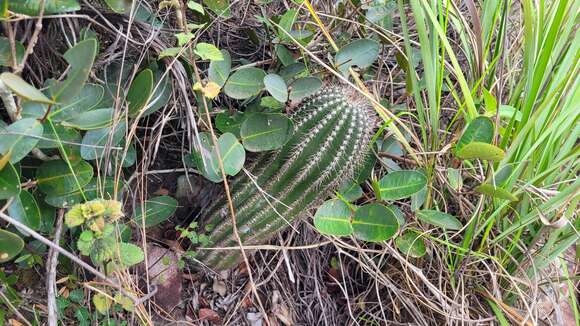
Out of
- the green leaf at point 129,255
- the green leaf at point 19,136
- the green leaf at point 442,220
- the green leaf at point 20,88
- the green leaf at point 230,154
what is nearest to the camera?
the green leaf at point 20,88

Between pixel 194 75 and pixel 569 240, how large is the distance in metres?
1.00

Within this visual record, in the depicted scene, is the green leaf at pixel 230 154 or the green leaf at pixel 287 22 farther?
the green leaf at pixel 287 22

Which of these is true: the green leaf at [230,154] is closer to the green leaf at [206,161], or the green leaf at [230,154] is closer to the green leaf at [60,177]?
the green leaf at [206,161]

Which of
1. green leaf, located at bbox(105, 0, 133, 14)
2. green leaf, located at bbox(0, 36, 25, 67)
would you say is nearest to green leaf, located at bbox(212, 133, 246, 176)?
green leaf, located at bbox(105, 0, 133, 14)

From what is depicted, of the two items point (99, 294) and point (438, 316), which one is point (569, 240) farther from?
point (99, 294)

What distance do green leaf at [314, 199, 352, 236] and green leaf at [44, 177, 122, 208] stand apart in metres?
0.44

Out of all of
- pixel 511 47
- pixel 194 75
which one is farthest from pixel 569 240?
pixel 194 75

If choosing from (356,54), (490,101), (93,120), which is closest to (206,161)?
(93,120)

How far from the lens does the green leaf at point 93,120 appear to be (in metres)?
0.99

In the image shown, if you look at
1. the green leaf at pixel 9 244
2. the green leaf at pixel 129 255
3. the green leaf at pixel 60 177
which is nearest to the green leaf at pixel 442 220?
the green leaf at pixel 129 255

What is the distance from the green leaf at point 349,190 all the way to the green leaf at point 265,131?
22 cm

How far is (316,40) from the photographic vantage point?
1.41 meters

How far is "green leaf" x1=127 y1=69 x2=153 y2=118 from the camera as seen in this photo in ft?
3.45

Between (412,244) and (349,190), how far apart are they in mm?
207
